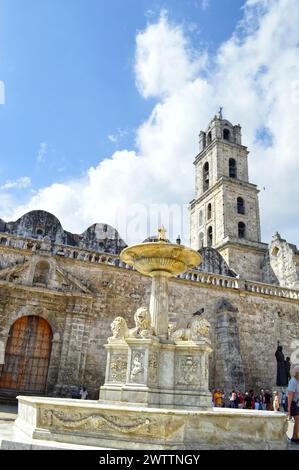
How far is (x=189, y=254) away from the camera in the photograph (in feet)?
23.1

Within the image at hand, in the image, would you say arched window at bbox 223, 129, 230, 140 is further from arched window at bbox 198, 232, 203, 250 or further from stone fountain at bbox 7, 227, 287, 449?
stone fountain at bbox 7, 227, 287, 449

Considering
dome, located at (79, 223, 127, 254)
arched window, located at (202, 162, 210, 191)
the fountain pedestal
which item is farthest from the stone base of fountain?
arched window, located at (202, 162, 210, 191)

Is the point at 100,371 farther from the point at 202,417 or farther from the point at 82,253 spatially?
the point at 202,417

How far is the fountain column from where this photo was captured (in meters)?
6.65

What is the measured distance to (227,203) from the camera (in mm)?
26453

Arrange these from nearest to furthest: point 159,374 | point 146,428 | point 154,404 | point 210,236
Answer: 1. point 146,428
2. point 154,404
3. point 159,374
4. point 210,236

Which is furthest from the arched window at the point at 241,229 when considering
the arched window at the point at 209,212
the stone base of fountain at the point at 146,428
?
the stone base of fountain at the point at 146,428

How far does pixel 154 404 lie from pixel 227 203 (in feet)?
71.6

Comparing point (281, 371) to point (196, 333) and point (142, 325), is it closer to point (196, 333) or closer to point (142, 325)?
point (196, 333)

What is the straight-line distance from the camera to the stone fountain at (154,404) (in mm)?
4332

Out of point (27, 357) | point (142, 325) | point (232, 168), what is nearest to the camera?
point (142, 325)

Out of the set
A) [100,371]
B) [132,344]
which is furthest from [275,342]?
[132,344]

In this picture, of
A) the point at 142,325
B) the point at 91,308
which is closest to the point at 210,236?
the point at 91,308

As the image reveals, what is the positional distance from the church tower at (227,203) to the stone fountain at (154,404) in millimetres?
17887
